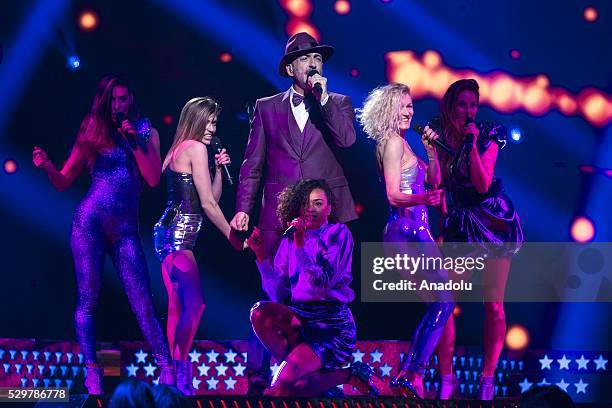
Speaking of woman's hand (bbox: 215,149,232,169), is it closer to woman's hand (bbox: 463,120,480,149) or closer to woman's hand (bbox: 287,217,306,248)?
woman's hand (bbox: 287,217,306,248)

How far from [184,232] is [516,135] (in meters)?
2.30

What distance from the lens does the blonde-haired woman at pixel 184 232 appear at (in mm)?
6102

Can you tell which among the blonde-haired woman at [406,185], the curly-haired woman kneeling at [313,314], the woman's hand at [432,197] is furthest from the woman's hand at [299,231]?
the woman's hand at [432,197]

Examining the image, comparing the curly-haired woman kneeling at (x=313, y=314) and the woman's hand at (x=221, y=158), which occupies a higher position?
the woman's hand at (x=221, y=158)

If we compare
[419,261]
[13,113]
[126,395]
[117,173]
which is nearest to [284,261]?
[419,261]

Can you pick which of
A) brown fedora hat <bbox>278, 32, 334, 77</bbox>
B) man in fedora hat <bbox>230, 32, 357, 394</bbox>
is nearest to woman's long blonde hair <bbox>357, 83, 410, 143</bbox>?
man in fedora hat <bbox>230, 32, 357, 394</bbox>

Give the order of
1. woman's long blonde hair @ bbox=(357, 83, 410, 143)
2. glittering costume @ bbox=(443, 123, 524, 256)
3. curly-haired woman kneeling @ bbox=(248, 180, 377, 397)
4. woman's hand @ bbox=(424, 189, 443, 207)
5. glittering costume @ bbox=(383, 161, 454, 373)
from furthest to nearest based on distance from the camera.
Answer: woman's long blonde hair @ bbox=(357, 83, 410, 143) → glittering costume @ bbox=(443, 123, 524, 256) → woman's hand @ bbox=(424, 189, 443, 207) → glittering costume @ bbox=(383, 161, 454, 373) → curly-haired woman kneeling @ bbox=(248, 180, 377, 397)

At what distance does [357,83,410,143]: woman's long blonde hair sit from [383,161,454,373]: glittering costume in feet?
1.02

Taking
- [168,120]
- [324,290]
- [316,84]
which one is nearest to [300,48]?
[316,84]

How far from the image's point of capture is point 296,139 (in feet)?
20.3

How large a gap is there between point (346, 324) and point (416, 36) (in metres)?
2.13

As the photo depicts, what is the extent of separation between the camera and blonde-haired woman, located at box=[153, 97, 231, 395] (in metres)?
6.10

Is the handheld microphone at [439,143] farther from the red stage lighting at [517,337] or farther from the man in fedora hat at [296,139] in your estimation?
the red stage lighting at [517,337]

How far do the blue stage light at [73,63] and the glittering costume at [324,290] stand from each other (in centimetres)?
200
